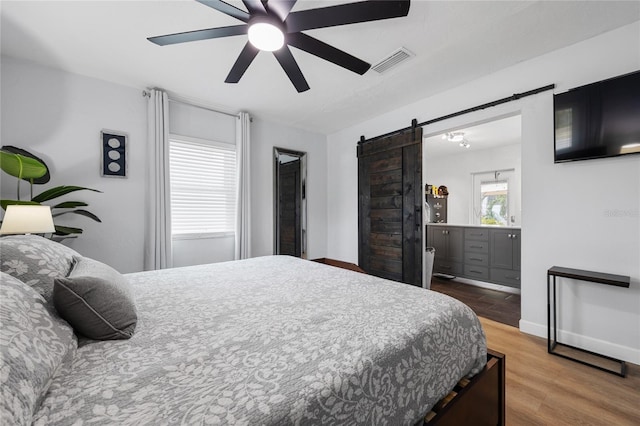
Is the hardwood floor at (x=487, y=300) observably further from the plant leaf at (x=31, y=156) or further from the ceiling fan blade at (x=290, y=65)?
the plant leaf at (x=31, y=156)

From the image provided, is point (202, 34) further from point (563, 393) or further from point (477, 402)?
point (563, 393)

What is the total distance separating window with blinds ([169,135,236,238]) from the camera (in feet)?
10.9

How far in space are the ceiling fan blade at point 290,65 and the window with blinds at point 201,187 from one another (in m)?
1.78

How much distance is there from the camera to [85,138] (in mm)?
2742

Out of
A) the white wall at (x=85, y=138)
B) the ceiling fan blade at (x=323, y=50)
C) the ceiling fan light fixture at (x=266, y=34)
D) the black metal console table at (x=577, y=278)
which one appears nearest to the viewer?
the ceiling fan light fixture at (x=266, y=34)

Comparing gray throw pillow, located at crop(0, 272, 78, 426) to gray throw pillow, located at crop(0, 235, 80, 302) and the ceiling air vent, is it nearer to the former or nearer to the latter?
gray throw pillow, located at crop(0, 235, 80, 302)

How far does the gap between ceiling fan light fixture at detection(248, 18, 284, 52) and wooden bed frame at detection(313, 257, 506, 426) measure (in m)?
2.17

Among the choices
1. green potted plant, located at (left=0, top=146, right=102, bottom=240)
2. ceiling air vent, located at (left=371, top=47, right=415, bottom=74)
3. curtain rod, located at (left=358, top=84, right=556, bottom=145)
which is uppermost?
ceiling air vent, located at (left=371, top=47, right=415, bottom=74)

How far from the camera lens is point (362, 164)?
164 inches

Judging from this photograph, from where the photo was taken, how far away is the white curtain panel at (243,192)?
364cm

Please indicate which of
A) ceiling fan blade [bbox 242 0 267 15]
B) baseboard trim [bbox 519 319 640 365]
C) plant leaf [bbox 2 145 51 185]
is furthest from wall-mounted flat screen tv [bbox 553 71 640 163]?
plant leaf [bbox 2 145 51 185]

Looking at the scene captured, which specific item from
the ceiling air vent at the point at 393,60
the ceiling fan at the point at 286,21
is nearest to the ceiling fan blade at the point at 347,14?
the ceiling fan at the point at 286,21

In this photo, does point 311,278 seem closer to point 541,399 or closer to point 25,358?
point 25,358

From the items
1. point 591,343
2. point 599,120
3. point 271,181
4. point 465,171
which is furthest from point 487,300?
point 271,181
